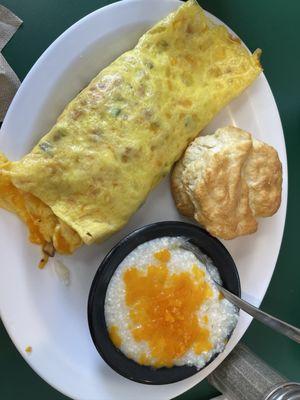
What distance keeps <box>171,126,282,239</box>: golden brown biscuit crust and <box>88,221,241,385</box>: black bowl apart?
2.6 inches

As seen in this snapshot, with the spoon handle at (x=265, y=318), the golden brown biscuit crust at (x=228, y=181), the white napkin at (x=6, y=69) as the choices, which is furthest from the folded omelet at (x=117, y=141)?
the spoon handle at (x=265, y=318)

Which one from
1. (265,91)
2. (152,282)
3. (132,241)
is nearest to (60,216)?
(132,241)

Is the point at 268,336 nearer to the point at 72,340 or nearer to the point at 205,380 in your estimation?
the point at 205,380

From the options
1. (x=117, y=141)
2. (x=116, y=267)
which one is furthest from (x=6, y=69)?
(x=116, y=267)

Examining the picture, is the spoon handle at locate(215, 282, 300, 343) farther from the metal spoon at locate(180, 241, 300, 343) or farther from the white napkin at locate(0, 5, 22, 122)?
the white napkin at locate(0, 5, 22, 122)

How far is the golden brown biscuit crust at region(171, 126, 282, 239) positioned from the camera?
5.20 ft

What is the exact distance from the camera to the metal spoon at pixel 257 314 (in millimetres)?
1511

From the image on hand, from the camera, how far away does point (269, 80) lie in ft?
6.27

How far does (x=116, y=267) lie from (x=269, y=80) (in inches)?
35.6

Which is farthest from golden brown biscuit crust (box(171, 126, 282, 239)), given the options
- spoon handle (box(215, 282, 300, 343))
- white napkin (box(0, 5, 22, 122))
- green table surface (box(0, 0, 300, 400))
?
white napkin (box(0, 5, 22, 122))

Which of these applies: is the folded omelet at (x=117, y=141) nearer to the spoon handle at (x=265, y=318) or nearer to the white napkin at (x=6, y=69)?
the white napkin at (x=6, y=69)

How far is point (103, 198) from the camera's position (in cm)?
152

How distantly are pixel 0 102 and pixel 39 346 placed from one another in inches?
30.8

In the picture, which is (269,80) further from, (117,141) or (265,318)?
(265,318)
